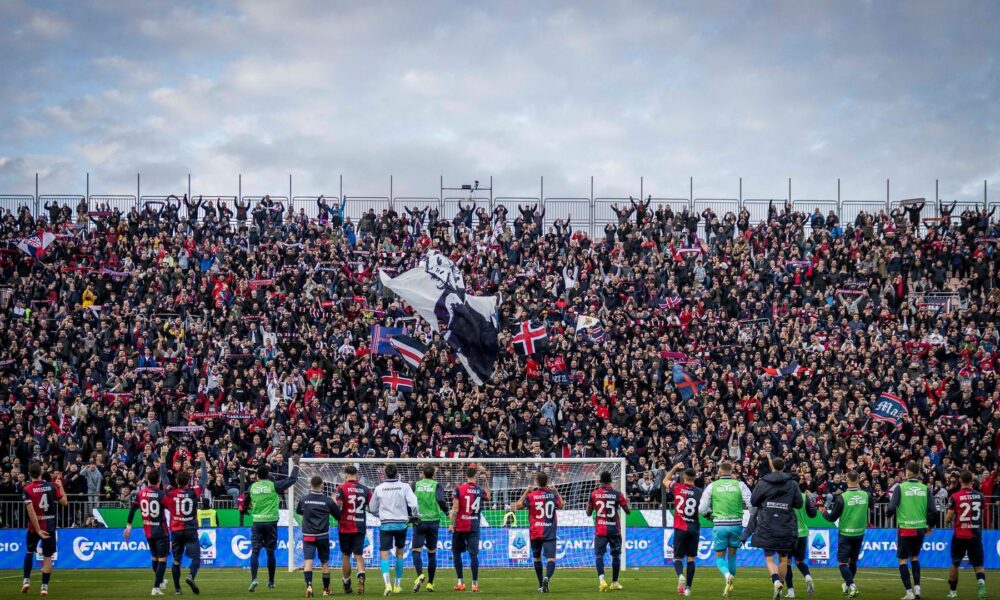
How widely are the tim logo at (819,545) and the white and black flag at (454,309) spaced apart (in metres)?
11.9

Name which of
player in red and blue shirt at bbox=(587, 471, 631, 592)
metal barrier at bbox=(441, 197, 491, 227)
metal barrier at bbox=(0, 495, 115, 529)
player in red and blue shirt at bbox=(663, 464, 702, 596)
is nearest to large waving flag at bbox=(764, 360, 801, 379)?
player in red and blue shirt at bbox=(587, 471, 631, 592)

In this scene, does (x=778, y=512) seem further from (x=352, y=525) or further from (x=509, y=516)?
(x=509, y=516)

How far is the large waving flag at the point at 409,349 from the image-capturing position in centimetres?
3756

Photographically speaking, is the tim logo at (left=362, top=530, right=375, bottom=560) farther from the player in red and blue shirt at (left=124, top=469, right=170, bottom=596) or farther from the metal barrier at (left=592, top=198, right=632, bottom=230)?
the metal barrier at (left=592, top=198, right=632, bottom=230)

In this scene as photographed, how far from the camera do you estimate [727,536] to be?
826 inches

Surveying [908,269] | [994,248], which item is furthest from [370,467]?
[994,248]

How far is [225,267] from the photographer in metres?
42.8

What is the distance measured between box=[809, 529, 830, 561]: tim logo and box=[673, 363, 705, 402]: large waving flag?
23.3 feet

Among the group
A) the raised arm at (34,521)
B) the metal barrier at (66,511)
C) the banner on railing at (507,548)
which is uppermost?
the raised arm at (34,521)

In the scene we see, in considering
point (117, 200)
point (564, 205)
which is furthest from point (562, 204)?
point (117, 200)

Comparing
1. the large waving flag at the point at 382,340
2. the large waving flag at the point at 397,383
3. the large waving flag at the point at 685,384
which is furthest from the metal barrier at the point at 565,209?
the large waving flag at the point at 397,383

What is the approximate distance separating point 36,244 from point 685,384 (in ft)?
83.0

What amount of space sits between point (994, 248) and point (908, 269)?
3.84 meters

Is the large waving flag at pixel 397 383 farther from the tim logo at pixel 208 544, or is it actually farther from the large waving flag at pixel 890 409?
the large waving flag at pixel 890 409
